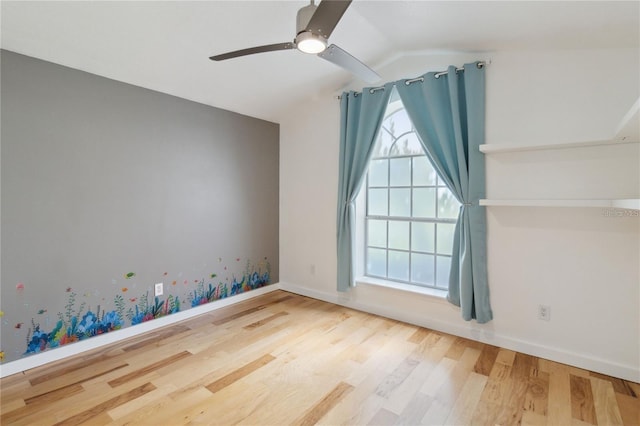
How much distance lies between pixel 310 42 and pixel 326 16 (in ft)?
0.72

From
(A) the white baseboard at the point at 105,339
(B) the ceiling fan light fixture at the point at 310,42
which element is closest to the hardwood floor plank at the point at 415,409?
(B) the ceiling fan light fixture at the point at 310,42

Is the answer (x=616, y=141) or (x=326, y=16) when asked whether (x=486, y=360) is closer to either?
(x=616, y=141)

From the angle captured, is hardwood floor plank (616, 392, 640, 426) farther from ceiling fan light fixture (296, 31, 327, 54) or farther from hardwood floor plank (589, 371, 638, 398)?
ceiling fan light fixture (296, 31, 327, 54)

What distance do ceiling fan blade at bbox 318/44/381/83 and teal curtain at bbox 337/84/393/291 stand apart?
0.95m

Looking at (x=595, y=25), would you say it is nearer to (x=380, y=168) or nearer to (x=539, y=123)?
(x=539, y=123)

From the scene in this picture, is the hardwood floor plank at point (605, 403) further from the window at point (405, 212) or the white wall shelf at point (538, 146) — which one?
the white wall shelf at point (538, 146)

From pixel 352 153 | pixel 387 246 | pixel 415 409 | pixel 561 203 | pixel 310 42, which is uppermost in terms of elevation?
pixel 310 42

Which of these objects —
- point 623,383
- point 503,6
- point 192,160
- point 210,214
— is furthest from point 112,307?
point 623,383

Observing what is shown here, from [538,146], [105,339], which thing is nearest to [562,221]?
[538,146]

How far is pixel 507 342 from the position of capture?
8.50ft

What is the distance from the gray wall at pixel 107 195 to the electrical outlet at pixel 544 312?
9.81 ft

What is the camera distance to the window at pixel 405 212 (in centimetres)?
315

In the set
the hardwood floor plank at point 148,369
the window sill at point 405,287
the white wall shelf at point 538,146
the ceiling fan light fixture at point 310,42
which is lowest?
the hardwood floor plank at point 148,369

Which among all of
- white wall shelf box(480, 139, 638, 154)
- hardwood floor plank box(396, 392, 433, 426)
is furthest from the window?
hardwood floor plank box(396, 392, 433, 426)
